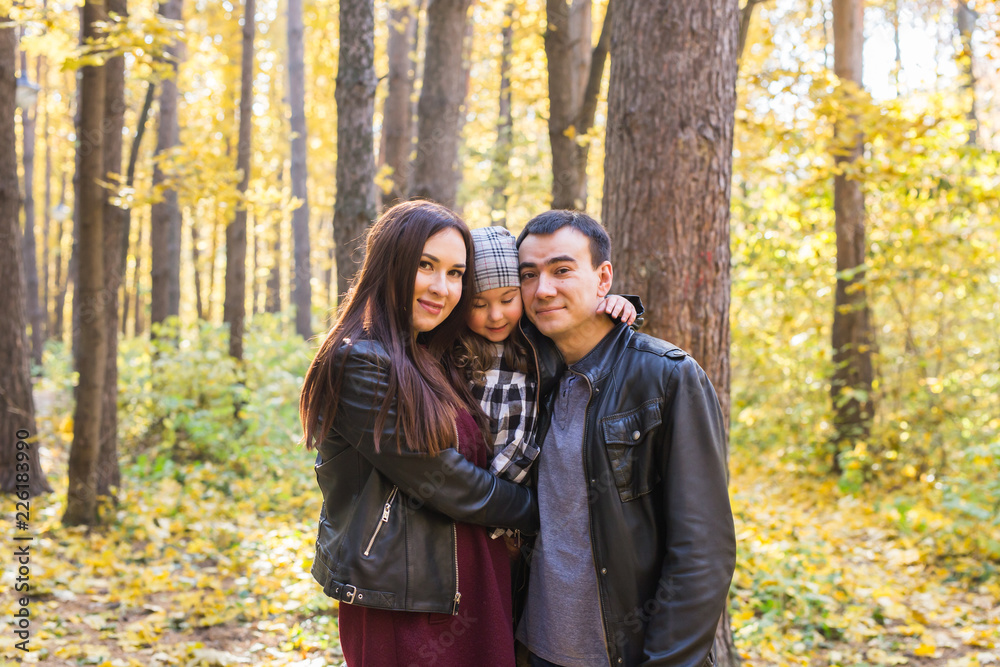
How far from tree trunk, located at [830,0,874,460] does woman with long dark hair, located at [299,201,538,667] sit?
7.59m

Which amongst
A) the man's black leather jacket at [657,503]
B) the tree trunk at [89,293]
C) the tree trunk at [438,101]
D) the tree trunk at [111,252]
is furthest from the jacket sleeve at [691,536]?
the tree trunk at [111,252]

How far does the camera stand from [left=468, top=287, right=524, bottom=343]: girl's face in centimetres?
254

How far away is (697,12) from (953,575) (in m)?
4.96

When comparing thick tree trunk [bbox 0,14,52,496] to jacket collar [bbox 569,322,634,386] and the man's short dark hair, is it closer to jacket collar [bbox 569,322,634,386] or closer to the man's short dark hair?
the man's short dark hair

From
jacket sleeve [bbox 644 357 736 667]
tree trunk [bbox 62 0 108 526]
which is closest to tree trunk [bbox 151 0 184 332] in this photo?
tree trunk [bbox 62 0 108 526]

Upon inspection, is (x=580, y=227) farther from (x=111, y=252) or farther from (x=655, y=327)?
(x=111, y=252)

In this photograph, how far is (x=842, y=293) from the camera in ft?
29.3

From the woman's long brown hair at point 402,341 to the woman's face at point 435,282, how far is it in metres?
0.03

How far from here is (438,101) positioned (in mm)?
6695

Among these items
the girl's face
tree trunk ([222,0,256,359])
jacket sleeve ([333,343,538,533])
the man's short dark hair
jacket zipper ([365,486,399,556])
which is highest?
tree trunk ([222,0,256,359])

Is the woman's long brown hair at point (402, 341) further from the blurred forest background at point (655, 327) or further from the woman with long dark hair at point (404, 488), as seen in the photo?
the blurred forest background at point (655, 327)

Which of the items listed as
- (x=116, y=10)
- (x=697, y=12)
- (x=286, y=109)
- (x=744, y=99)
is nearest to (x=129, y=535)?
(x=116, y=10)

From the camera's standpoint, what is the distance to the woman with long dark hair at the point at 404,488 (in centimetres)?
219

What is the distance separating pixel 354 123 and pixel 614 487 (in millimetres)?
4699
